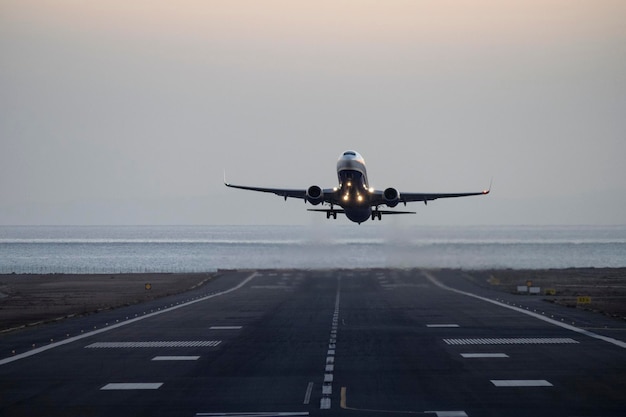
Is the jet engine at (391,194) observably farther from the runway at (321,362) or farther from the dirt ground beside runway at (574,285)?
the dirt ground beside runway at (574,285)

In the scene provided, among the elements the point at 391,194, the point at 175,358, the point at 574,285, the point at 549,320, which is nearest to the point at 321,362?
the point at 175,358

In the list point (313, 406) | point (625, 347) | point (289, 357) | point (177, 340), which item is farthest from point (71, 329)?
point (625, 347)

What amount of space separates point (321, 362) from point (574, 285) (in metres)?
68.4

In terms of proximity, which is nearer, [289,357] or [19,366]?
[19,366]

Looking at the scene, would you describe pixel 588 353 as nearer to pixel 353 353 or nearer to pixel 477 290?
pixel 353 353

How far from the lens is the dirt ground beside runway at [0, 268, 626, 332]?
6138 cm

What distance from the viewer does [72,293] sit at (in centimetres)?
8362

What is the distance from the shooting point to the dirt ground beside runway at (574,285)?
2542 inches

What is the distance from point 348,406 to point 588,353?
15.9m

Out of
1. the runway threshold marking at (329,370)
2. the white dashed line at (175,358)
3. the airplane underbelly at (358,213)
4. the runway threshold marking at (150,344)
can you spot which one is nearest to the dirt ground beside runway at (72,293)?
the runway threshold marking at (150,344)

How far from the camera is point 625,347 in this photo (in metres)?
36.7

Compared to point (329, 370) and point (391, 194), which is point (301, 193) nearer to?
point (391, 194)

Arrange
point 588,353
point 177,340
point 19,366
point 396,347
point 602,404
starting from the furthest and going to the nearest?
point 177,340 → point 396,347 → point 588,353 → point 19,366 → point 602,404

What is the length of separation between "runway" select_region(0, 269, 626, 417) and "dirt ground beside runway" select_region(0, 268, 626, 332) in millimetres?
5241
